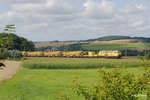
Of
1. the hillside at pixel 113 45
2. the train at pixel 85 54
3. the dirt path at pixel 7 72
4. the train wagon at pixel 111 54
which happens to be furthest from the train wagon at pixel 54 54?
the hillside at pixel 113 45

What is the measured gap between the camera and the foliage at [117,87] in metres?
3.96

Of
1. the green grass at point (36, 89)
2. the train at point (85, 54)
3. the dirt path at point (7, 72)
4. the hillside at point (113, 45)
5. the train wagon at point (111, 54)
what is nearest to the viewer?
the green grass at point (36, 89)

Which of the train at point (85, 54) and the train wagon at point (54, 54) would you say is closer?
the train at point (85, 54)

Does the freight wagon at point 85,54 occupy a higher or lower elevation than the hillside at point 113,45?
lower

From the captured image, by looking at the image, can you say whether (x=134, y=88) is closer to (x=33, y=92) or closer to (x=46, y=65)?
(x=33, y=92)

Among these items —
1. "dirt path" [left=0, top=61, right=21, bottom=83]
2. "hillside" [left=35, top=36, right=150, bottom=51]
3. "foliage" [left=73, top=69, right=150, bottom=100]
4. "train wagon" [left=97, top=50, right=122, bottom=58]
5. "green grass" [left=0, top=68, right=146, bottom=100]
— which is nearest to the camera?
"foliage" [left=73, top=69, right=150, bottom=100]

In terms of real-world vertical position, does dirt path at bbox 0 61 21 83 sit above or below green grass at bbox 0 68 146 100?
below

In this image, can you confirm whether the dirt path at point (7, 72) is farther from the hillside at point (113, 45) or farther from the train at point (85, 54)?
the hillside at point (113, 45)

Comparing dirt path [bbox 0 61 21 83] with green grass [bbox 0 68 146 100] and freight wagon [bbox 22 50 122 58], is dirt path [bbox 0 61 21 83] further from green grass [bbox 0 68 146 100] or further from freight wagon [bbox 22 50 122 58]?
freight wagon [bbox 22 50 122 58]

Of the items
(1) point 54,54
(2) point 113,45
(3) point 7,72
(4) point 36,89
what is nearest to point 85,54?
(1) point 54,54

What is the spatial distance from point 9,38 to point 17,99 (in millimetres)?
5889

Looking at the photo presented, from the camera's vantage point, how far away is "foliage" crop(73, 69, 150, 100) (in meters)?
3.96

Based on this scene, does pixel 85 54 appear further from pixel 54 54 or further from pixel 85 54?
pixel 54 54

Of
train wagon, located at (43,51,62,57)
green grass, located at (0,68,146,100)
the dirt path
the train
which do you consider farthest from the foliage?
train wagon, located at (43,51,62,57)
